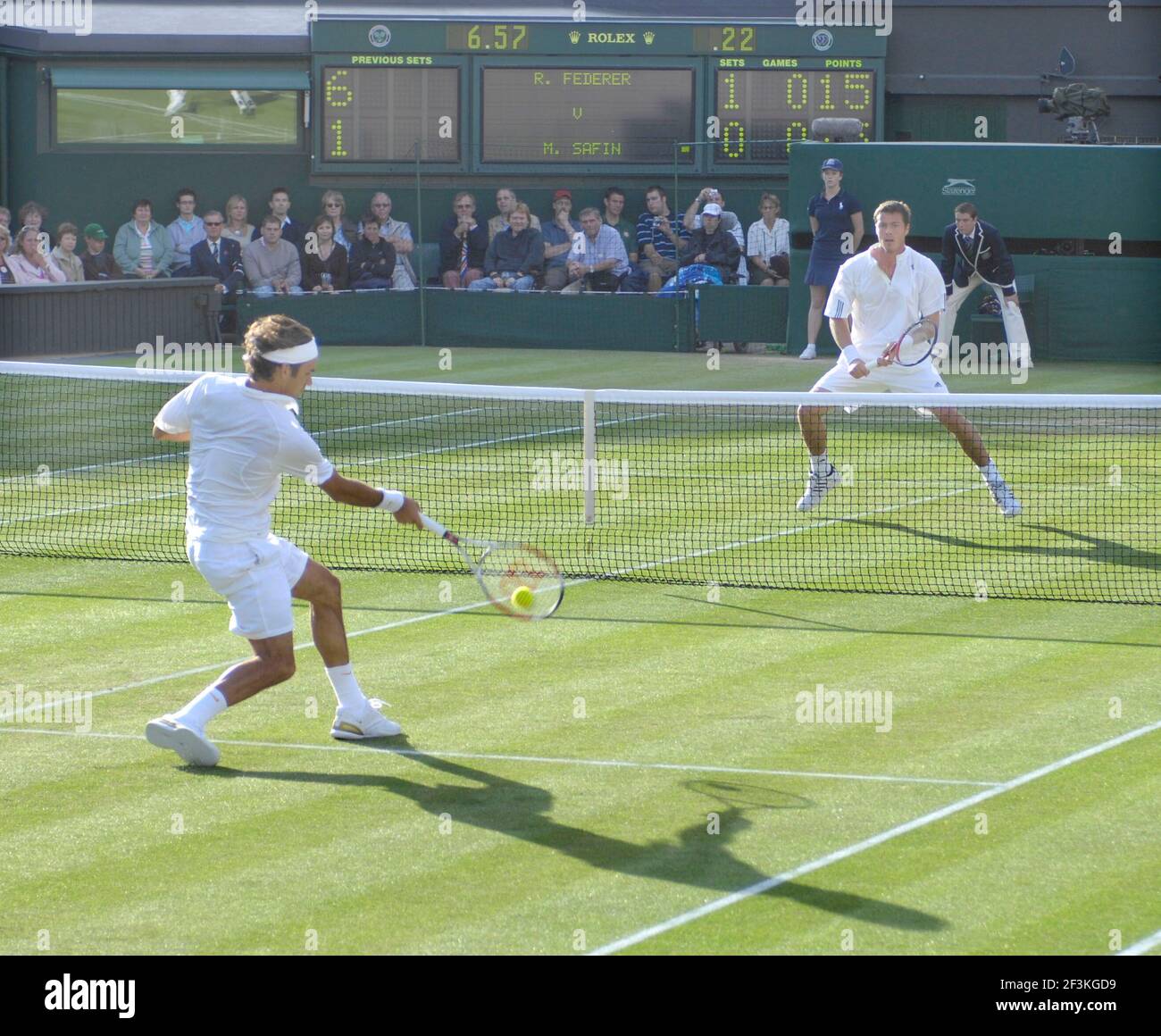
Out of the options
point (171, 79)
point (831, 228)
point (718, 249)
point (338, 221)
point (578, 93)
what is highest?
point (171, 79)

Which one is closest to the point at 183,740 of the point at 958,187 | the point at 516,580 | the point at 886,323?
the point at 516,580

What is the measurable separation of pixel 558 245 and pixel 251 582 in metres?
18.7

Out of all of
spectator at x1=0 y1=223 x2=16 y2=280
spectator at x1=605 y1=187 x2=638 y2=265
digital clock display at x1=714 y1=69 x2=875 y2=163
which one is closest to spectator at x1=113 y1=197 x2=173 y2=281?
spectator at x1=0 y1=223 x2=16 y2=280

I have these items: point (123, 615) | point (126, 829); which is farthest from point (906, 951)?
point (123, 615)

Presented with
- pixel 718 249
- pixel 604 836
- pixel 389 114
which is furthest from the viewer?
pixel 389 114

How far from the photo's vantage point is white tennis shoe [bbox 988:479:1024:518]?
1365 cm

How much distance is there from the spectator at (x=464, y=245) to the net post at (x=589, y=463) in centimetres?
1319

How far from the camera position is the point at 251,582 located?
26.0ft

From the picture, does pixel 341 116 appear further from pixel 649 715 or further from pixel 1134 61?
pixel 649 715

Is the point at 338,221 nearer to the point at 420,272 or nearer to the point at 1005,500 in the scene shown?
the point at 420,272

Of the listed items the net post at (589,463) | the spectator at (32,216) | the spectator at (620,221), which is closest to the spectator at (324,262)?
the spectator at (32,216)

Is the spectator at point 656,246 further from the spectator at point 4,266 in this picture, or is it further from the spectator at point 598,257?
the spectator at point 4,266

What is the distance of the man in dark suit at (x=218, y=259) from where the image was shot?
25.5 metres

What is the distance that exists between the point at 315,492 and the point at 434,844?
831cm
